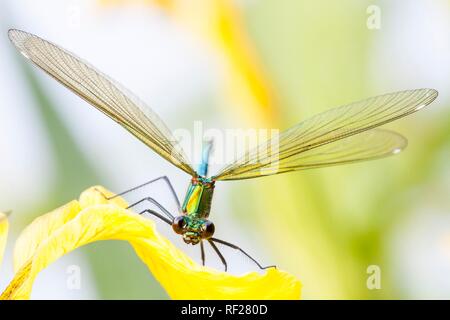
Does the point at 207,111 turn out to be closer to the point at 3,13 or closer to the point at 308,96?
the point at 308,96

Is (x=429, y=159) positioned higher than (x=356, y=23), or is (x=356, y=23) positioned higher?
(x=356, y=23)

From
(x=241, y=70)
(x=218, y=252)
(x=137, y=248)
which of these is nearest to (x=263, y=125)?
(x=241, y=70)

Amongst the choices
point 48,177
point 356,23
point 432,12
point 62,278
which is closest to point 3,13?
point 48,177

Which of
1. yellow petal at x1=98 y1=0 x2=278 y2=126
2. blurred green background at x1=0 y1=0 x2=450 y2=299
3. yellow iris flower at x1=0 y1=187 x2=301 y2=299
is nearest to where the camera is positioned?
yellow iris flower at x1=0 y1=187 x2=301 y2=299

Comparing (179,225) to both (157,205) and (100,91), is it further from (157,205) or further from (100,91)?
(100,91)

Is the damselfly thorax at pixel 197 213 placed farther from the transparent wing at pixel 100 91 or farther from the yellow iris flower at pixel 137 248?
the yellow iris flower at pixel 137 248

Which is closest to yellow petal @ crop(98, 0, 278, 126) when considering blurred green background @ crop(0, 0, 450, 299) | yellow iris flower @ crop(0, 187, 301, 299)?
blurred green background @ crop(0, 0, 450, 299)

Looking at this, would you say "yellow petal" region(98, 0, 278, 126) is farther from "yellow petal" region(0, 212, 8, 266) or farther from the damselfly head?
"yellow petal" region(0, 212, 8, 266)
